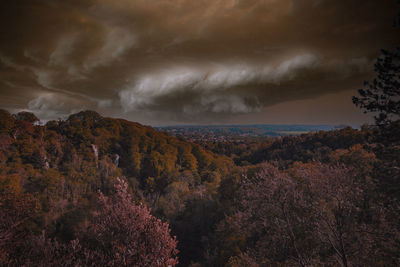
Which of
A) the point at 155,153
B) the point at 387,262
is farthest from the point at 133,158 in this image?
the point at 387,262

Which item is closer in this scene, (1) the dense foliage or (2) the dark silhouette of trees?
(2) the dark silhouette of trees

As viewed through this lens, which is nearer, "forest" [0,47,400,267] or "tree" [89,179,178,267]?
"tree" [89,179,178,267]

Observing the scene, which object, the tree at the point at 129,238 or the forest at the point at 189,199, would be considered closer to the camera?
the tree at the point at 129,238

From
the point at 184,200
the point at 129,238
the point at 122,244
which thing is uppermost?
the point at 129,238

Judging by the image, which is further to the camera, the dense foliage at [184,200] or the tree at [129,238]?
the dense foliage at [184,200]

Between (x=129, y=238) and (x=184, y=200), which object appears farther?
(x=184, y=200)

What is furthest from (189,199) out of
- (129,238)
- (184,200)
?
(129,238)

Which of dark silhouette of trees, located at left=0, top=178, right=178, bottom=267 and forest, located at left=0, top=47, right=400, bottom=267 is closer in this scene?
dark silhouette of trees, located at left=0, top=178, right=178, bottom=267

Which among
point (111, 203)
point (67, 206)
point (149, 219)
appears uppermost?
point (111, 203)

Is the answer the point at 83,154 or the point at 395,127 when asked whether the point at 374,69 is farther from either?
the point at 83,154

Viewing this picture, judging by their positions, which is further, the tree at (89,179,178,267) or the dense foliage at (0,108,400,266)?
the dense foliage at (0,108,400,266)

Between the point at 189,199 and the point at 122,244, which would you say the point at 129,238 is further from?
the point at 189,199
